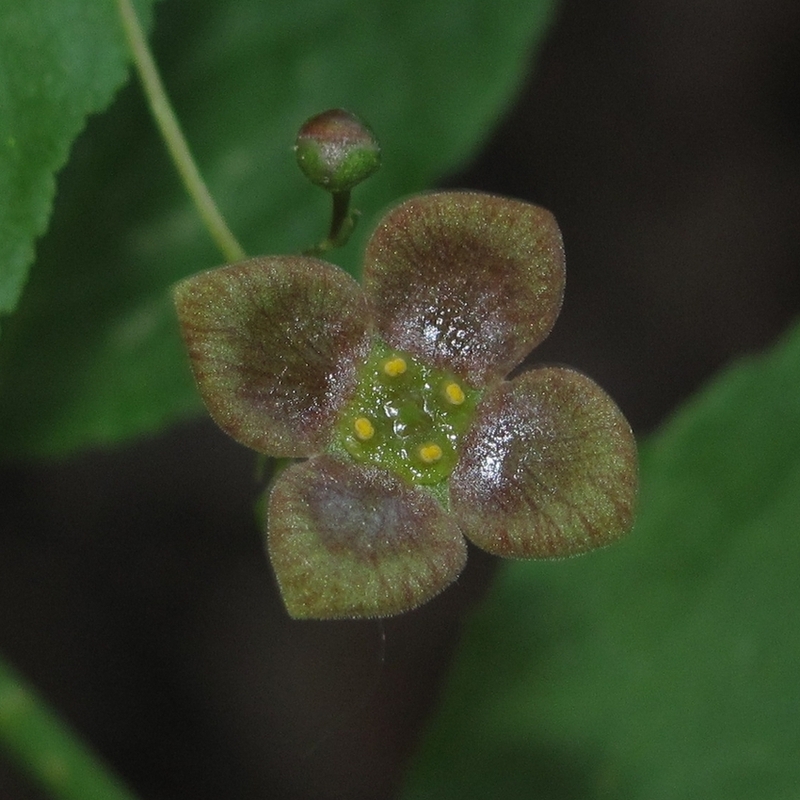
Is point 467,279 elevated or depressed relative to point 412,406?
elevated

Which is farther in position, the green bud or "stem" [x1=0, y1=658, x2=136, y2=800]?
"stem" [x1=0, y1=658, x2=136, y2=800]

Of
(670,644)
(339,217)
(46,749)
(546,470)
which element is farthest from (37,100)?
(670,644)

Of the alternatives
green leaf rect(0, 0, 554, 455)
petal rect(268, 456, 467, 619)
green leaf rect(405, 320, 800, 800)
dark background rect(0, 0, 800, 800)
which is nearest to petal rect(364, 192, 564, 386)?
petal rect(268, 456, 467, 619)

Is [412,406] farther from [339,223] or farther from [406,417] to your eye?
[339,223]

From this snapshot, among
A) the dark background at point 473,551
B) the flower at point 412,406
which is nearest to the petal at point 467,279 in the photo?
the flower at point 412,406

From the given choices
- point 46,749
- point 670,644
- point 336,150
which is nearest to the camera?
point 336,150

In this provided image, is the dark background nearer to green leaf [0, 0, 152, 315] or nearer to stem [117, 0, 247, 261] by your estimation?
stem [117, 0, 247, 261]

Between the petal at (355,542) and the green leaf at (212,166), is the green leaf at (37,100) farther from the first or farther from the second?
the green leaf at (212,166)
